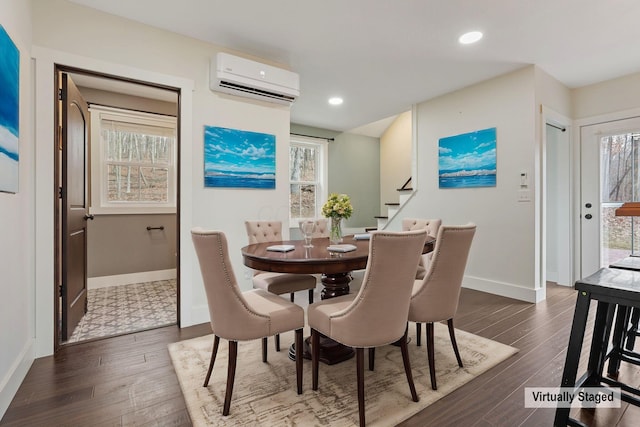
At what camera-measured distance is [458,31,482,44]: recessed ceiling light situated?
2744mm

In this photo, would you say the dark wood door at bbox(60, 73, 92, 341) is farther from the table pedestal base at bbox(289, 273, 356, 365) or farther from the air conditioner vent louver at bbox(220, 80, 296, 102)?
the table pedestal base at bbox(289, 273, 356, 365)

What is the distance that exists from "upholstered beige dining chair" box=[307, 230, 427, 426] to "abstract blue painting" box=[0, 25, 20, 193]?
6.10 ft

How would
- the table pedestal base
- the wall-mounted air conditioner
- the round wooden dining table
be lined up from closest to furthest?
the round wooden dining table, the table pedestal base, the wall-mounted air conditioner

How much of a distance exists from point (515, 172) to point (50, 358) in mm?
4518

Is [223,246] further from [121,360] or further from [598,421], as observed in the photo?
[598,421]

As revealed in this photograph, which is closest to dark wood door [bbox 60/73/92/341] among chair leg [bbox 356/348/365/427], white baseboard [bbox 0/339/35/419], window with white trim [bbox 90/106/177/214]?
white baseboard [bbox 0/339/35/419]

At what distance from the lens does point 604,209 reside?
3850 millimetres

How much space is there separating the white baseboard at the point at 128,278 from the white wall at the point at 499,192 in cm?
389

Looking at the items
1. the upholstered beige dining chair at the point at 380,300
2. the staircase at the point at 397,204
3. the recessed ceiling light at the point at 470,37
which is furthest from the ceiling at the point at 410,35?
the upholstered beige dining chair at the point at 380,300

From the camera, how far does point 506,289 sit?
12.0 feet

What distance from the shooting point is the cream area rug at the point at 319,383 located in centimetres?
156

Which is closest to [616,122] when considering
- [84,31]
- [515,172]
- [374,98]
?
[515,172]

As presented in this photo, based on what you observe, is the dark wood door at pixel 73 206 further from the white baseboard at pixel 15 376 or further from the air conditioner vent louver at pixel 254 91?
the air conditioner vent louver at pixel 254 91

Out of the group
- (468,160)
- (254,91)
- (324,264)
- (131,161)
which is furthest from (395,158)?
(324,264)
